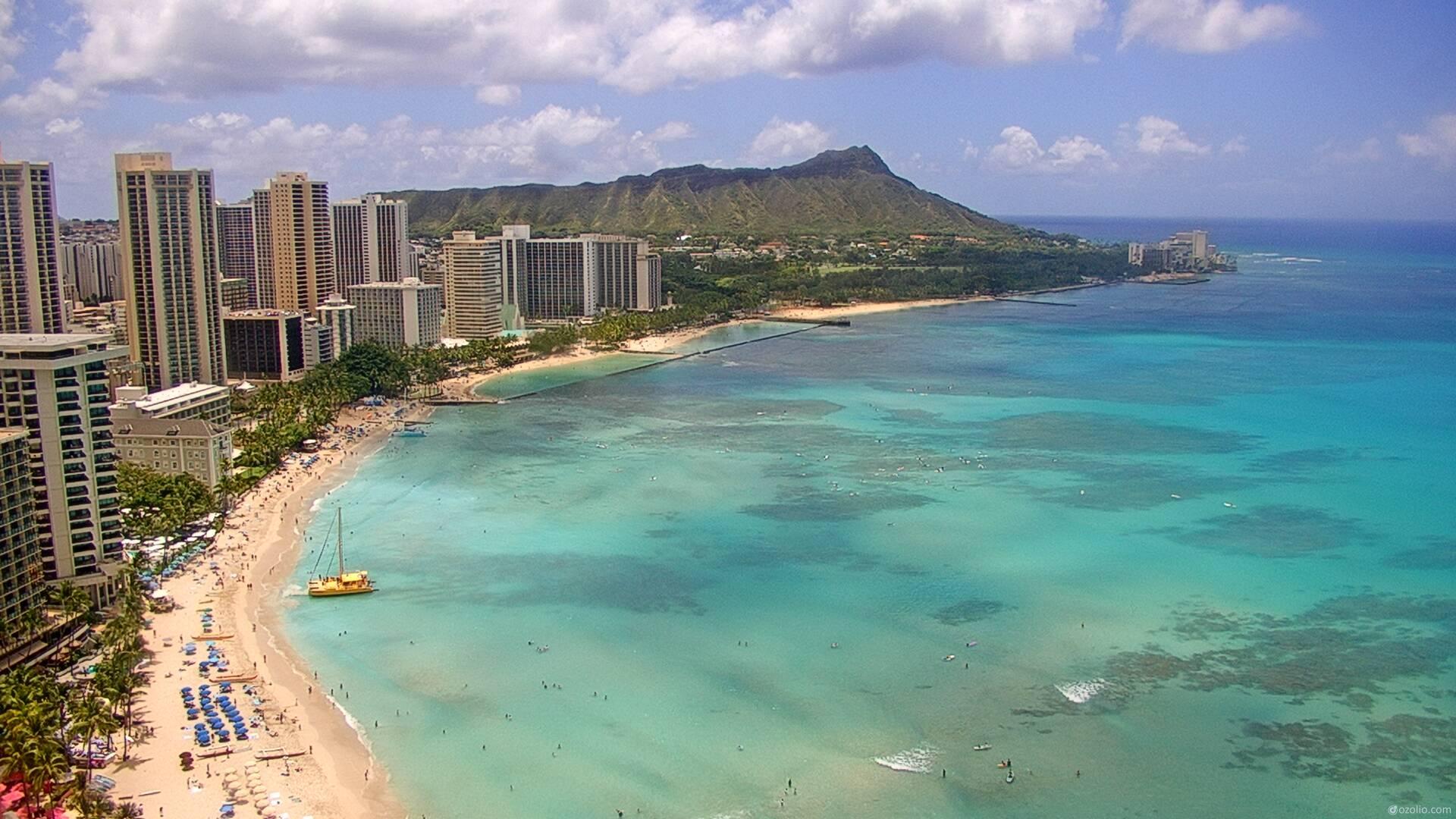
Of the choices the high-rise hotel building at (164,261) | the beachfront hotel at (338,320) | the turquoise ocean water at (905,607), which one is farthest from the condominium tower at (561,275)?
the turquoise ocean water at (905,607)

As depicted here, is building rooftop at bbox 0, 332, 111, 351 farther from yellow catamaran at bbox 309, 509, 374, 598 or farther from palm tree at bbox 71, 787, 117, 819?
palm tree at bbox 71, 787, 117, 819

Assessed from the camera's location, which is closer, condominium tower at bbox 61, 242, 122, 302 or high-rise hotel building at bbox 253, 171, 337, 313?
high-rise hotel building at bbox 253, 171, 337, 313

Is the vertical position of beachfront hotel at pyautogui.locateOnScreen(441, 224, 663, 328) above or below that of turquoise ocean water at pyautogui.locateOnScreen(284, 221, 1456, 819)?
above

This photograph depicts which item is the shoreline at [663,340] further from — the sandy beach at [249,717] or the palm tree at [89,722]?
the palm tree at [89,722]

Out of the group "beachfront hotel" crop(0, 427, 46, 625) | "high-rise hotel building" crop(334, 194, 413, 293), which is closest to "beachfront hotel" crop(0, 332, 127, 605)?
"beachfront hotel" crop(0, 427, 46, 625)

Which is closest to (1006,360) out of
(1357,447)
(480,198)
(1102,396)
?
(1102,396)

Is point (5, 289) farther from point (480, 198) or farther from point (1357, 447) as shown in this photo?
point (480, 198)
